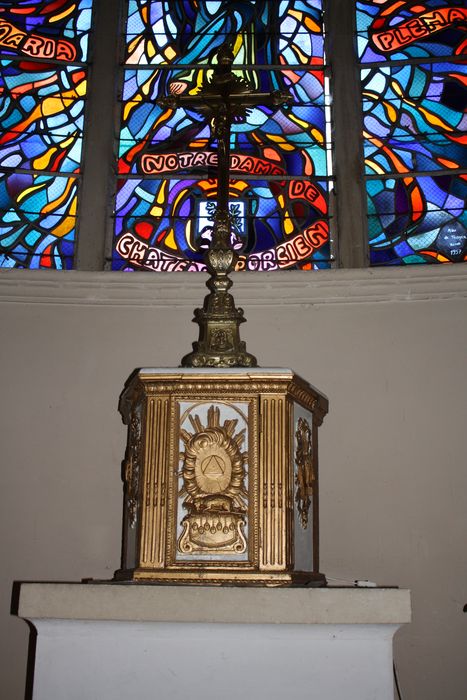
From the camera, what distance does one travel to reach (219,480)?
2490 millimetres

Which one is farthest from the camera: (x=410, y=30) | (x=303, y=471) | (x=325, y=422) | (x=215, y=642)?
(x=410, y=30)

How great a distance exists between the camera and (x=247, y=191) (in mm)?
4207

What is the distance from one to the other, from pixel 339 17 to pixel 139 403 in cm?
258

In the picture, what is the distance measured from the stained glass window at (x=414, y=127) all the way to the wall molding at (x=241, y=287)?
345 mm

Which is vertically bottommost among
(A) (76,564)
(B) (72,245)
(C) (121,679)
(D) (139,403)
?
(C) (121,679)

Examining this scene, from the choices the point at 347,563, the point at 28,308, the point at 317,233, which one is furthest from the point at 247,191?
the point at 347,563

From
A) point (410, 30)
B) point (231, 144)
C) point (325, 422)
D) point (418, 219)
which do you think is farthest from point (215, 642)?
point (410, 30)

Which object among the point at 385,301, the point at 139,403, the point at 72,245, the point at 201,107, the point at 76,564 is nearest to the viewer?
the point at 139,403

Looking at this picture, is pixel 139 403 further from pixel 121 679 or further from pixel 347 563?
pixel 347 563

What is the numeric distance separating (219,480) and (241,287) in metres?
1.40

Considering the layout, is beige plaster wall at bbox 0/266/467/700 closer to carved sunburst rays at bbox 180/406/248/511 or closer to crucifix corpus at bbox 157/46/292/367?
crucifix corpus at bbox 157/46/292/367

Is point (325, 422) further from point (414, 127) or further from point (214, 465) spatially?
point (414, 127)

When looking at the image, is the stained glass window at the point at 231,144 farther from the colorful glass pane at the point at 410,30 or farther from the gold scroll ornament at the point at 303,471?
the gold scroll ornament at the point at 303,471

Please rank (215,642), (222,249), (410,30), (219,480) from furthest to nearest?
1. (410,30)
2. (222,249)
3. (219,480)
4. (215,642)
